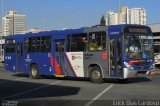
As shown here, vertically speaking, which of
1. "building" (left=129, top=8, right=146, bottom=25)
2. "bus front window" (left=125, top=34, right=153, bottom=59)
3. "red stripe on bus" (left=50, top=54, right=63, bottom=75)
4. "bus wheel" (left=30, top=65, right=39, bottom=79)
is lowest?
"bus wheel" (left=30, top=65, right=39, bottom=79)

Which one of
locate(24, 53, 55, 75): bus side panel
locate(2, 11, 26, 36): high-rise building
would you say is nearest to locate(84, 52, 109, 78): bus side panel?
locate(24, 53, 55, 75): bus side panel

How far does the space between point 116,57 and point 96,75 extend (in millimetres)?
1657

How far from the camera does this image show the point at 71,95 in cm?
1588

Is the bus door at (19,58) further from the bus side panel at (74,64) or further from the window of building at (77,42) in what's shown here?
the window of building at (77,42)

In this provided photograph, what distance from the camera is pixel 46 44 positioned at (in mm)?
25562

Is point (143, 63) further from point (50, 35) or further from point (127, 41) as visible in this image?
point (50, 35)

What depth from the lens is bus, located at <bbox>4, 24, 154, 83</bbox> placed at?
67.3 feet

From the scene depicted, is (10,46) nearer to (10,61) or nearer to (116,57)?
(10,61)

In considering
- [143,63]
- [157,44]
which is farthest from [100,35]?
[157,44]

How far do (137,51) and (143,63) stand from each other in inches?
26.6

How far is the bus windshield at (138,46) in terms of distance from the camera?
20.5 m

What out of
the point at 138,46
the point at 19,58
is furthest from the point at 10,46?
the point at 138,46

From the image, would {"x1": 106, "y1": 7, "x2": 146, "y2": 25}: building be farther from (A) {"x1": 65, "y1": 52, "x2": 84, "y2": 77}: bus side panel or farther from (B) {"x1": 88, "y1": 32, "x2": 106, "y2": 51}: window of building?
(B) {"x1": 88, "y1": 32, "x2": 106, "y2": 51}: window of building

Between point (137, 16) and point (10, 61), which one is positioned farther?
point (137, 16)
